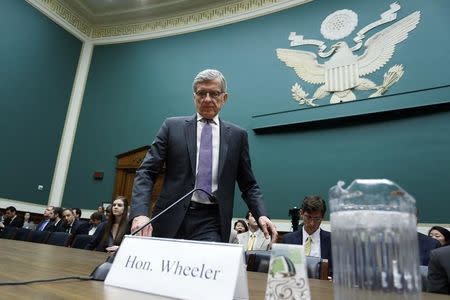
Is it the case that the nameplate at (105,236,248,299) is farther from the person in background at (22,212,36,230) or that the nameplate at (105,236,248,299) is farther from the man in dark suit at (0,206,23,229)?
the person in background at (22,212,36,230)

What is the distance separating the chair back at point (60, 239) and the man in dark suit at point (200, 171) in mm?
1977

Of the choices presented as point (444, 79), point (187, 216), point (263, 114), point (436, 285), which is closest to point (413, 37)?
point (444, 79)

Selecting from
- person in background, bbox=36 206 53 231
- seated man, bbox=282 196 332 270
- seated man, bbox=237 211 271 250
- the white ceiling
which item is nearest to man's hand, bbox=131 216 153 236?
seated man, bbox=282 196 332 270

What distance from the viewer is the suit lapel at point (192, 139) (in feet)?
5.58

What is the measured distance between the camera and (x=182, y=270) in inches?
29.6

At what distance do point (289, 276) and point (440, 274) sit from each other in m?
1.55

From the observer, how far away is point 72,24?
8766 millimetres

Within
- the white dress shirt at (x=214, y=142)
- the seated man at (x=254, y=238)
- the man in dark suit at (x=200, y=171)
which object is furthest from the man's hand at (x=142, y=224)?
the seated man at (x=254, y=238)

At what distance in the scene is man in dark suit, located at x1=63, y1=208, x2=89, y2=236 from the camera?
5.62 metres

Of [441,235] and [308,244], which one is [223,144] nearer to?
Result: [308,244]

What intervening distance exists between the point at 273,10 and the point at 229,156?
19.8ft

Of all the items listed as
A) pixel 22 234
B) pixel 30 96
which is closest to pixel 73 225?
pixel 22 234

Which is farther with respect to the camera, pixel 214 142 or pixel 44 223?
pixel 44 223

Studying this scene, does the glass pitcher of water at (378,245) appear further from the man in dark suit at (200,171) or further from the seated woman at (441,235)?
the seated woman at (441,235)
